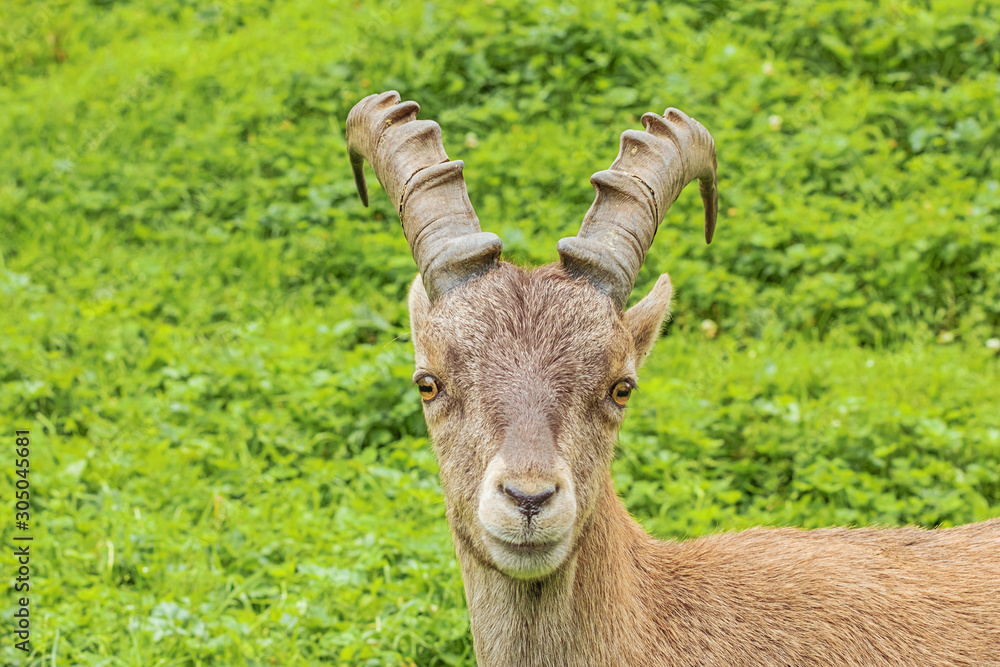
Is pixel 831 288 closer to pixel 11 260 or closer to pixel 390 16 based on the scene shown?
pixel 390 16

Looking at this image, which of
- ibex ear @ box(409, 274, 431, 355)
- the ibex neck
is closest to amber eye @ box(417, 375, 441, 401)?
ibex ear @ box(409, 274, 431, 355)

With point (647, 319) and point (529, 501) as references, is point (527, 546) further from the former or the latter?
point (647, 319)

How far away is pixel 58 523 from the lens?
5504 mm

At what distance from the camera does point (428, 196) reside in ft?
12.8

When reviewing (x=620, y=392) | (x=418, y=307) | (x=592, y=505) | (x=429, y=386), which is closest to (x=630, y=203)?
(x=620, y=392)

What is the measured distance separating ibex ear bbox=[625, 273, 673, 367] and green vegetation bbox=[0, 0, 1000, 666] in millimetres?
1762

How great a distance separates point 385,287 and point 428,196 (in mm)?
3791

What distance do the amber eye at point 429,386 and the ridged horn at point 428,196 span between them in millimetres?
340

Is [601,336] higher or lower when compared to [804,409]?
higher

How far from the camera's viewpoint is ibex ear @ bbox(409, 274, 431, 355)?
392 centimetres

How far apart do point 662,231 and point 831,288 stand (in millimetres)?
1351

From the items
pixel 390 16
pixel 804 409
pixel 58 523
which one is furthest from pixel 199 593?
pixel 390 16

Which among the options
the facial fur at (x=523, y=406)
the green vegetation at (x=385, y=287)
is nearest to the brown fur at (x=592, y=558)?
the facial fur at (x=523, y=406)

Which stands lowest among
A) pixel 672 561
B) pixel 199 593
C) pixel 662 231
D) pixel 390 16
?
pixel 199 593
